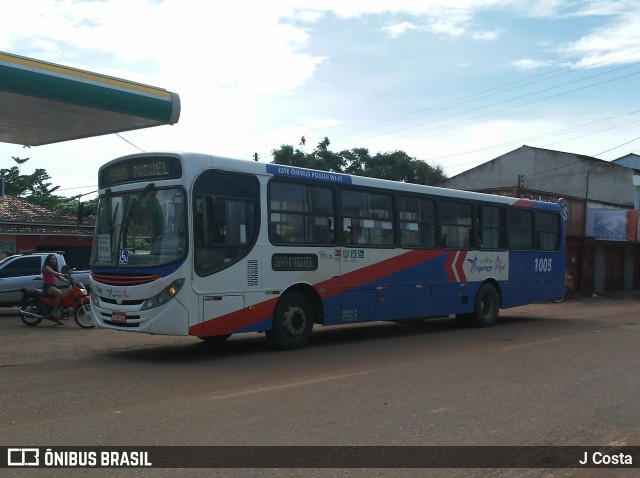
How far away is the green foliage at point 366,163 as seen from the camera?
1697 inches

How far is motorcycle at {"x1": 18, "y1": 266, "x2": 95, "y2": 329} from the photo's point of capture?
15.6 m

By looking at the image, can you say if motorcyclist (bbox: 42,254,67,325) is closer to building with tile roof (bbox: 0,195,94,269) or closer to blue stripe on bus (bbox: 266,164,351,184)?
blue stripe on bus (bbox: 266,164,351,184)

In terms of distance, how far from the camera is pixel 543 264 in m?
18.1

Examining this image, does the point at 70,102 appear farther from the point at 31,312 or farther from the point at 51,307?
the point at 31,312

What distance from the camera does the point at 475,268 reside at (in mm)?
15812

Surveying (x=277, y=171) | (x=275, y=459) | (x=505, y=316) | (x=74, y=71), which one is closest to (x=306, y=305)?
(x=277, y=171)

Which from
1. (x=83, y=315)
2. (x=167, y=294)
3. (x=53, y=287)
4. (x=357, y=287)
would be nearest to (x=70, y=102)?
(x=53, y=287)

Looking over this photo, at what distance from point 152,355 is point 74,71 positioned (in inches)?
294

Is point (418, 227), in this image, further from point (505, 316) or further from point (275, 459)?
point (275, 459)

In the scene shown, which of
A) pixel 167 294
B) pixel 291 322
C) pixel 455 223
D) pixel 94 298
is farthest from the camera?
pixel 455 223

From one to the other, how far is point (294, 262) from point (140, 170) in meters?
2.98

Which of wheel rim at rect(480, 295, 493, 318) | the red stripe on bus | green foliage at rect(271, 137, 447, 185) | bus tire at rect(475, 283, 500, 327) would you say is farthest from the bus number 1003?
green foliage at rect(271, 137, 447, 185)

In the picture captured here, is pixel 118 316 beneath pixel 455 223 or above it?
beneath

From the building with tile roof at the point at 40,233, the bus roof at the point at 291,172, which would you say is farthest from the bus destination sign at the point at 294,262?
the building with tile roof at the point at 40,233
